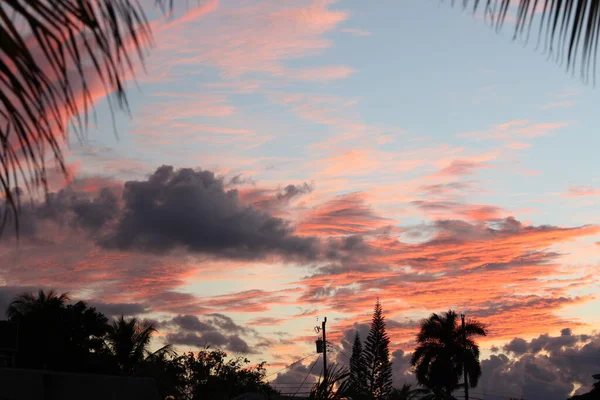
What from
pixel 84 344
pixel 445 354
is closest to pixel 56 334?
pixel 84 344

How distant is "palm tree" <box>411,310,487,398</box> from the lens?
6034cm

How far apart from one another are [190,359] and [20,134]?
64.3 m

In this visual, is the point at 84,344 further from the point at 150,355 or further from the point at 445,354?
the point at 445,354

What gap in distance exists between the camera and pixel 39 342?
166 feet

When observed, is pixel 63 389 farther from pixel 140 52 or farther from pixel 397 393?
Result: pixel 397 393

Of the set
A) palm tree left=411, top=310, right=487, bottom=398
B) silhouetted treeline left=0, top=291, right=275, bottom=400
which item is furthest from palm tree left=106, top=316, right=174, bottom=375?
palm tree left=411, top=310, right=487, bottom=398

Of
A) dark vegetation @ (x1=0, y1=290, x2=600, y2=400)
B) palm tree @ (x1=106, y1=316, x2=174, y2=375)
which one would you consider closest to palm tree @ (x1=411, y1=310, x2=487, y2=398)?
dark vegetation @ (x1=0, y1=290, x2=600, y2=400)

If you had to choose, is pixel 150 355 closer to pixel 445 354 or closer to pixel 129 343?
pixel 129 343

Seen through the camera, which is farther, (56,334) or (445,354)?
(445,354)

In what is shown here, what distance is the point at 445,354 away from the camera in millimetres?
61594

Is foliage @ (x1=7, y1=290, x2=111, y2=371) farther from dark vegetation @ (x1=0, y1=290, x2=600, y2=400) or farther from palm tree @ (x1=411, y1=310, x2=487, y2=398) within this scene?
palm tree @ (x1=411, y1=310, x2=487, y2=398)

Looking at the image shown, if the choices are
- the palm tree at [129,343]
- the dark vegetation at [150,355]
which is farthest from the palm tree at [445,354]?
the palm tree at [129,343]

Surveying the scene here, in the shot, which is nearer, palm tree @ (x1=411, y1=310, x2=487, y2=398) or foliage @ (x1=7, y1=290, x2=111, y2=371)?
foliage @ (x1=7, y1=290, x2=111, y2=371)

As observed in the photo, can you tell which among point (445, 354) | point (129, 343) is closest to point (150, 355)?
point (129, 343)
